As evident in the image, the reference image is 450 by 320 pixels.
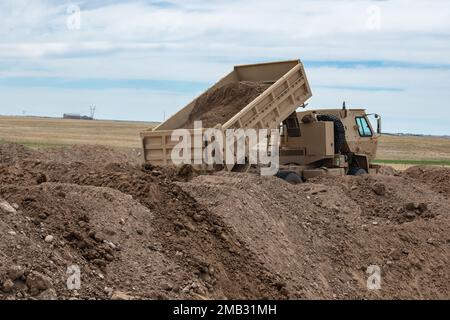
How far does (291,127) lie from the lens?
19.9 m

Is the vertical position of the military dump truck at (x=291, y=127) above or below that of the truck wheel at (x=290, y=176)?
Result: above

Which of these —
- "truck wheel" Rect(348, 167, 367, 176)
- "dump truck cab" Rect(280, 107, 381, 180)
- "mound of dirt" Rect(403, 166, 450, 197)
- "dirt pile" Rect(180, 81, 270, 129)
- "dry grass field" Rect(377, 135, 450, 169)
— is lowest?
"dry grass field" Rect(377, 135, 450, 169)

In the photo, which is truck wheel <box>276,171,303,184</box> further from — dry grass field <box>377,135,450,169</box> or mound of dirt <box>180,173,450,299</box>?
dry grass field <box>377,135,450,169</box>

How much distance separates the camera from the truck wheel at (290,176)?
18281 mm

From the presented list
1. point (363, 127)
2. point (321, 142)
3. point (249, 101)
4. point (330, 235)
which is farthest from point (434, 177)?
point (330, 235)

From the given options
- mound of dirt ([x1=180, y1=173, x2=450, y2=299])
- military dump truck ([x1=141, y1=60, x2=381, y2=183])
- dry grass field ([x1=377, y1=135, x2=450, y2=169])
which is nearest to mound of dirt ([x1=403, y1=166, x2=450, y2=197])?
military dump truck ([x1=141, y1=60, x2=381, y2=183])

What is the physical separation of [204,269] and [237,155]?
6453 millimetres

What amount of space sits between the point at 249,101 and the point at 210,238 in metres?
6.92

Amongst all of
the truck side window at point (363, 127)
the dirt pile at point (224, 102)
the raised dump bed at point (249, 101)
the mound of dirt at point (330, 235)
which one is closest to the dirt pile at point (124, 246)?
the mound of dirt at point (330, 235)

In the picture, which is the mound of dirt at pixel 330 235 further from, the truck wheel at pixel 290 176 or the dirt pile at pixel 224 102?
the dirt pile at pixel 224 102

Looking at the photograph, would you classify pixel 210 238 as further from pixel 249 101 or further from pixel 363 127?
pixel 363 127

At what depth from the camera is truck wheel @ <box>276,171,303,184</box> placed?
1828cm
